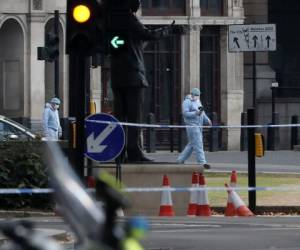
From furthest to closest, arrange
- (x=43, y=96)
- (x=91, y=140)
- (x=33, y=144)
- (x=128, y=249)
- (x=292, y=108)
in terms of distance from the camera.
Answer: (x=292, y=108) < (x=43, y=96) < (x=33, y=144) < (x=91, y=140) < (x=128, y=249)

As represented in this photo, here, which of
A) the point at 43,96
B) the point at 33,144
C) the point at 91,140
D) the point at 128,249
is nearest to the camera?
the point at 128,249

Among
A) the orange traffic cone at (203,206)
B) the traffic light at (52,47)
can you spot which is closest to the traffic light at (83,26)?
the orange traffic cone at (203,206)

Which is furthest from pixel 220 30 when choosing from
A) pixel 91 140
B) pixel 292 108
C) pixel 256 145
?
pixel 91 140

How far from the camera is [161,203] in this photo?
52.9 feet

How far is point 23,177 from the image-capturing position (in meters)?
15.2

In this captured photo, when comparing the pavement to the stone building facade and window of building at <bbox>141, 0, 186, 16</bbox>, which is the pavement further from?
window of building at <bbox>141, 0, 186, 16</bbox>

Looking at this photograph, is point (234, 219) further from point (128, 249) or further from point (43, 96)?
point (43, 96)

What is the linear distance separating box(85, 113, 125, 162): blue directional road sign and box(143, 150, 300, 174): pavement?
7.07m

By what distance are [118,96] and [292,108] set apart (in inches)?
892

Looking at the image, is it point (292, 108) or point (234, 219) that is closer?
point (234, 219)

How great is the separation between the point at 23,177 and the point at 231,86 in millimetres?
23597

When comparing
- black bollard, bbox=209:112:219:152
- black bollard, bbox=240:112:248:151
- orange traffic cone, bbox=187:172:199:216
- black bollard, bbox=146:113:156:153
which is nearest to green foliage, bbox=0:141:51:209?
orange traffic cone, bbox=187:172:199:216

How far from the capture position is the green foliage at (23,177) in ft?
49.5

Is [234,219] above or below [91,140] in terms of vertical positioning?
below
